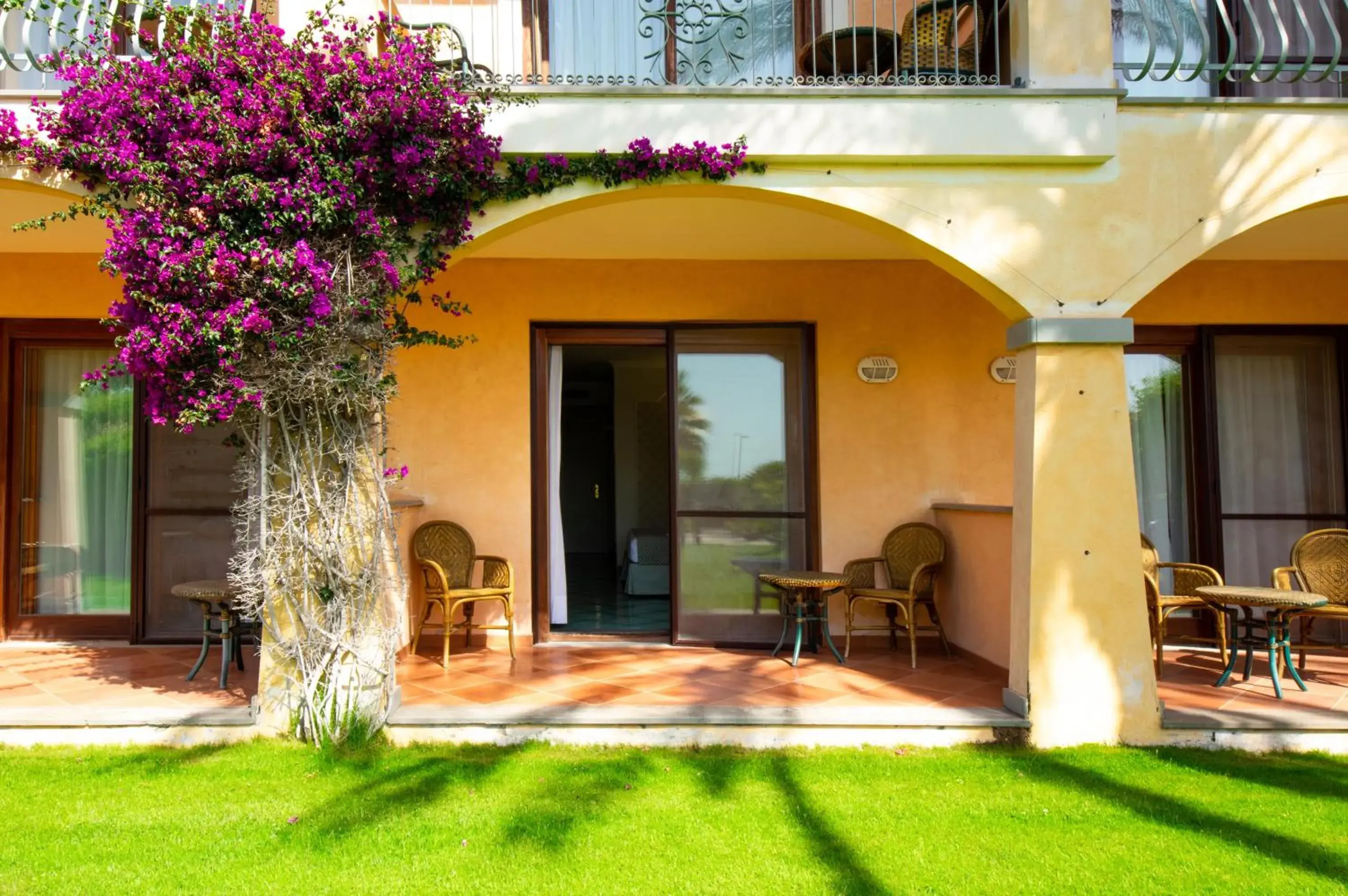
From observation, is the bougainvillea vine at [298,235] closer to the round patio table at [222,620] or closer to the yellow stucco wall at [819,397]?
the round patio table at [222,620]

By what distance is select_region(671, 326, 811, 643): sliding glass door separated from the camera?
643 centimetres

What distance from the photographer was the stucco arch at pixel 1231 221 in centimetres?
442

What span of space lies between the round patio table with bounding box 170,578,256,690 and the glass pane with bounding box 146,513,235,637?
1.07 m

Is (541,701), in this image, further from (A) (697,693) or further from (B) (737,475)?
(B) (737,475)

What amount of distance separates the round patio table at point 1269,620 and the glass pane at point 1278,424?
1.47 m

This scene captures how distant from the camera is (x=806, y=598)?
19.4 feet

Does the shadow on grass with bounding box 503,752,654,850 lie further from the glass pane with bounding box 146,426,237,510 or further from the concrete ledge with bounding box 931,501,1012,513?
the glass pane with bounding box 146,426,237,510

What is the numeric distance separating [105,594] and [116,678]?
5.05 feet

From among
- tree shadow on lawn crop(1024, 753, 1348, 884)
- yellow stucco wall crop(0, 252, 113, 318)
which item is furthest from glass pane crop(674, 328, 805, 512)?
Result: yellow stucco wall crop(0, 252, 113, 318)

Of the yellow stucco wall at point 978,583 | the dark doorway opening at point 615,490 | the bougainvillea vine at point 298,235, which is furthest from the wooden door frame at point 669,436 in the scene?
the bougainvillea vine at point 298,235

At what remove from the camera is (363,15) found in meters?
4.99

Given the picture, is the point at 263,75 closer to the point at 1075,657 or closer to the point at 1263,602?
the point at 1075,657

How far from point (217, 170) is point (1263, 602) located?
557cm

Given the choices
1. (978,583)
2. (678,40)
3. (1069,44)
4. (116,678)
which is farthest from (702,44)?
(116,678)
